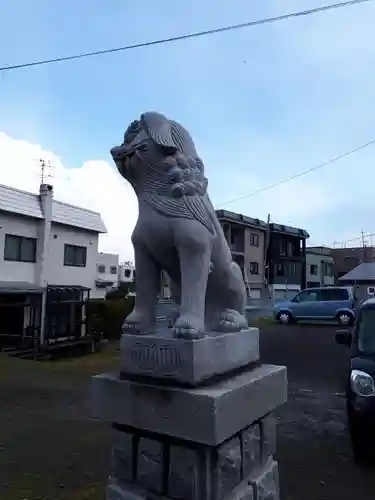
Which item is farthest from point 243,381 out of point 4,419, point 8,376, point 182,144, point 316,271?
point 316,271

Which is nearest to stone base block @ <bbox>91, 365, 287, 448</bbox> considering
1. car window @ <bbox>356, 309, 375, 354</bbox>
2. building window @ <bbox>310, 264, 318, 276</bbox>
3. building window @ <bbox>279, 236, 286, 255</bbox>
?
car window @ <bbox>356, 309, 375, 354</bbox>

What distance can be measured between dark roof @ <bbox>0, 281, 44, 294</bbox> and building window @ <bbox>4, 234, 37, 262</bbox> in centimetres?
77

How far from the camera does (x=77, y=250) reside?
57.3 feet

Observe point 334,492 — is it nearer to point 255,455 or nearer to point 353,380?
point 353,380

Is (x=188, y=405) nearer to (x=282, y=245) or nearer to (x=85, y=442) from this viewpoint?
(x=85, y=442)

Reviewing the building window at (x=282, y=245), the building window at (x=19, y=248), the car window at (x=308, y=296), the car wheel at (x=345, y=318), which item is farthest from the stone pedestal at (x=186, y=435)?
the building window at (x=282, y=245)

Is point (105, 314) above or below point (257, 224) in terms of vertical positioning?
below

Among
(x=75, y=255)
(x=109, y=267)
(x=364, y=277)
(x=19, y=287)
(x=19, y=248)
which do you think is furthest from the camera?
(x=109, y=267)

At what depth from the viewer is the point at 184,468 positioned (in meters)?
1.92

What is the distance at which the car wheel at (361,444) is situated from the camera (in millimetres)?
4238

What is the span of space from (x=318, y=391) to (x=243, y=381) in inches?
228

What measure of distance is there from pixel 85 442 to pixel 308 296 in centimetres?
1665

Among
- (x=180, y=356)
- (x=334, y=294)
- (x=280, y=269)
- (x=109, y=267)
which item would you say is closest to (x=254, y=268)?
(x=280, y=269)

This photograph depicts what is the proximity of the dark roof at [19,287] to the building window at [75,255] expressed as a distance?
2006 millimetres
